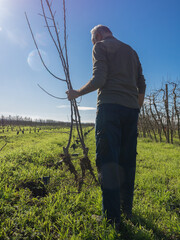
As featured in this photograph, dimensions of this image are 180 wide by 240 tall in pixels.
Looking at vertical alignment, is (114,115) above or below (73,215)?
above

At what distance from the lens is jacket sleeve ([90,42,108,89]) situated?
171cm

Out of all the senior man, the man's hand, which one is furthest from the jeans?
the man's hand

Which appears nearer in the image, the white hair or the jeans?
the jeans

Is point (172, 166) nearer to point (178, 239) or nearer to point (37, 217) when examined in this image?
point (178, 239)

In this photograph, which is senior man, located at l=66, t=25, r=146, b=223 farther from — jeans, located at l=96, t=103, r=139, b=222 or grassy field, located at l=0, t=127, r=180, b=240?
grassy field, located at l=0, t=127, r=180, b=240

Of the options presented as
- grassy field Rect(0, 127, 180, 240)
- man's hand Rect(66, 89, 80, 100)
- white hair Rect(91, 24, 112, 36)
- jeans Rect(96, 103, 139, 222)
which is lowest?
grassy field Rect(0, 127, 180, 240)

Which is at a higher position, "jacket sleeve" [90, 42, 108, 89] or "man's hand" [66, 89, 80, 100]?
"jacket sleeve" [90, 42, 108, 89]

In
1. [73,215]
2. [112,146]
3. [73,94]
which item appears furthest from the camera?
[73,215]

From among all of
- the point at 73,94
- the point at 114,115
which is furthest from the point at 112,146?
the point at 73,94

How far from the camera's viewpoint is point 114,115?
1.74 meters

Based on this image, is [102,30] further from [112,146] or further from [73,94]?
[112,146]

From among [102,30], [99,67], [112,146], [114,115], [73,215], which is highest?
[102,30]

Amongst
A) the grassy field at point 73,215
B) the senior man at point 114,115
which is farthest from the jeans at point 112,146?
the grassy field at point 73,215

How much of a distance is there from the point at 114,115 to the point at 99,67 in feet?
1.82
